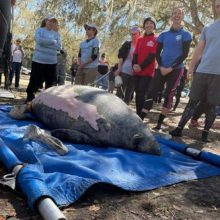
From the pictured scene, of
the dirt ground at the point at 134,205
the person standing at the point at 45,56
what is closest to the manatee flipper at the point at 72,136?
the dirt ground at the point at 134,205

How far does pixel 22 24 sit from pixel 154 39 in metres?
22.1

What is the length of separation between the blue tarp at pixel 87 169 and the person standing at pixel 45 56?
3.11m

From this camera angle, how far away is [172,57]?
21.5 ft

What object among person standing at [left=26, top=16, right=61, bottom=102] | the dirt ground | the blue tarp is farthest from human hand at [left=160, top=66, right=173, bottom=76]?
the dirt ground

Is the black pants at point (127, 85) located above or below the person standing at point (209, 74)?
below

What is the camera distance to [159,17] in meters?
17.8

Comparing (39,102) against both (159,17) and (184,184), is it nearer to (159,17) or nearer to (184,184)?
(184,184)

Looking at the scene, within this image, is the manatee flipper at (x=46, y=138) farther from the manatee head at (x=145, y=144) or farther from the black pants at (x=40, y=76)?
the black pants at (x=40, y=76)

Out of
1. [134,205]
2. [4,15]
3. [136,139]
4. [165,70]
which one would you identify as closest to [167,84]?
[165,70]

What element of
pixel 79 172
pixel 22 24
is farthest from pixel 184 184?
pixel 22 24

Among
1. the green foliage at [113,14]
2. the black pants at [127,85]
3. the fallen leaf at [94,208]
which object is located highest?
the green foliage at [113,14]

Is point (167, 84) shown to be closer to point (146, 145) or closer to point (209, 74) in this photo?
point (209, 74)

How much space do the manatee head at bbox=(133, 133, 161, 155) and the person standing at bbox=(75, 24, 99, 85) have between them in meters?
3.75

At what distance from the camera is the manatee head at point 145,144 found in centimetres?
441
